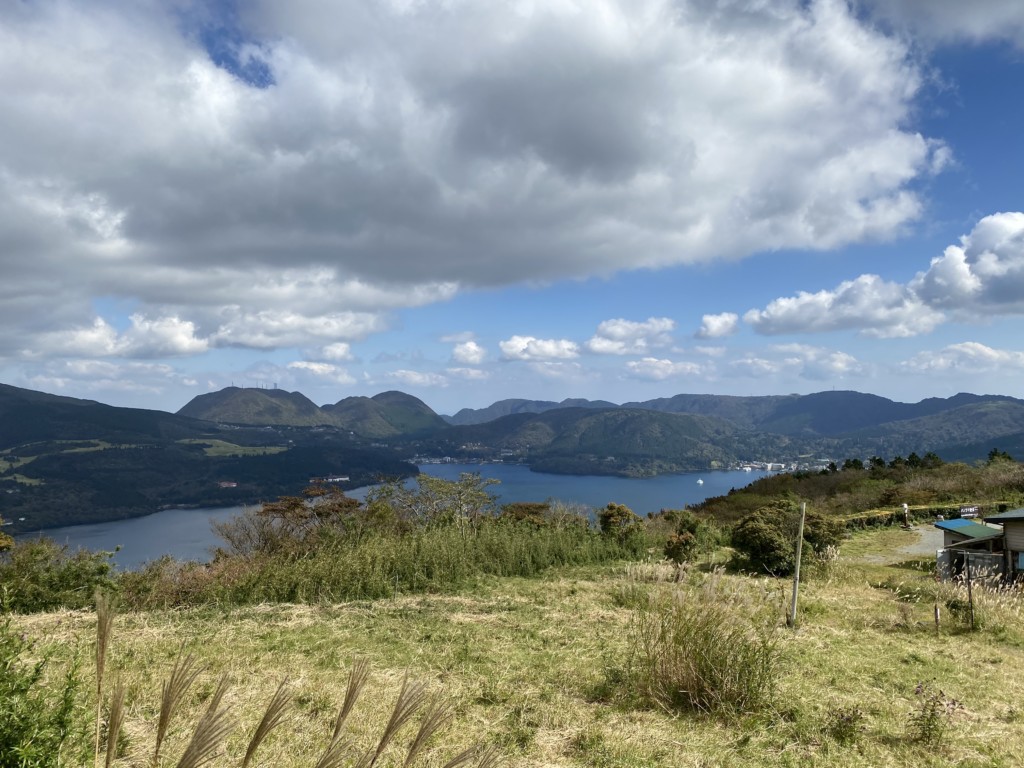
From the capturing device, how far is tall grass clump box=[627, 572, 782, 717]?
17.2 feet

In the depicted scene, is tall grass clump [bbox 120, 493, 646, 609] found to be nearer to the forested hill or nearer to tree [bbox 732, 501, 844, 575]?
tree [bbox 732, 501, 844, 575]

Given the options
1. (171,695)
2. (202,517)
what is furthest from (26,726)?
(202,517)

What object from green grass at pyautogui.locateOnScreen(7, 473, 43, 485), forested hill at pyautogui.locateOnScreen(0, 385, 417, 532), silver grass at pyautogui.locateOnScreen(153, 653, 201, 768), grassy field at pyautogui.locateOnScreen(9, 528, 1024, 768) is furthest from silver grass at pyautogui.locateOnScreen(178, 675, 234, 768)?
green grass at pyautogui.locateOnScreen(7, 473, 43, 485)

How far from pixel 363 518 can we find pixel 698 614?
564 inches

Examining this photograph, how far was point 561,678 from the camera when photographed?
6.00 metres

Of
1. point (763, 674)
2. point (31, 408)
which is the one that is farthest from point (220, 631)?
point (31, 408)

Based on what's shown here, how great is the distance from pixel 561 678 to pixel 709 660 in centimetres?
155

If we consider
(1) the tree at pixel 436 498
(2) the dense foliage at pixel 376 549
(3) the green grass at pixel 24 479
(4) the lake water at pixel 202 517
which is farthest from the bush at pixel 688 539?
(3) the green grass at pixel 24 479

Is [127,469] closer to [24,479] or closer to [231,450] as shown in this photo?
[24,479]

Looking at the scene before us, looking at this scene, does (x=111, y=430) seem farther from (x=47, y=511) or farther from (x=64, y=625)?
(x=64, y=625)

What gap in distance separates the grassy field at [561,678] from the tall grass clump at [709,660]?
157 mm

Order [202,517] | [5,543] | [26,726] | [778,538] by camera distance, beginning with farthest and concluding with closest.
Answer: [202,517], [778,538], [5,543], [26,726]

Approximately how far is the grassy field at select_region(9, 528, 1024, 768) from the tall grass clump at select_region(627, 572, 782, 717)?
0.52 feet

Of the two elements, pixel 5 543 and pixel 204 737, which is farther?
pixel 5 543
